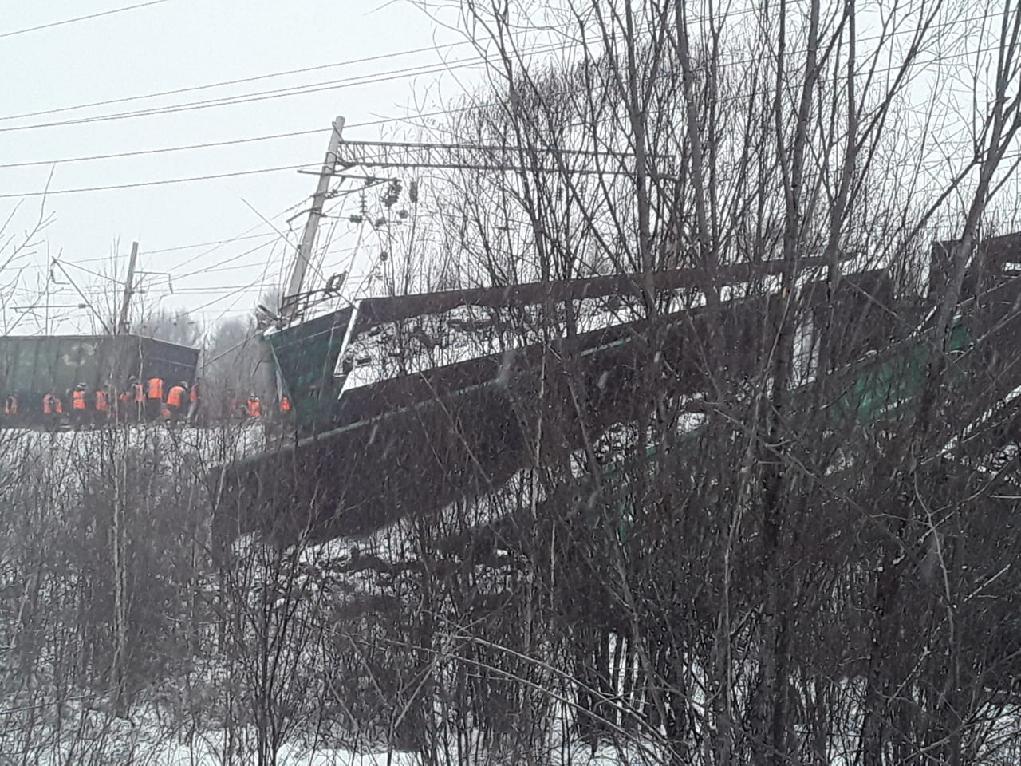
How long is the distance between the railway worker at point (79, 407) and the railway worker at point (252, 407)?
2.39 m

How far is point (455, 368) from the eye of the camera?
7188 mm

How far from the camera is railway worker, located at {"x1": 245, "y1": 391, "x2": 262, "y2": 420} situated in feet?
28.6

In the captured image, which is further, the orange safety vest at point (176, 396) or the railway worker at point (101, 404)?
the orange safety vest at point (176, 396)

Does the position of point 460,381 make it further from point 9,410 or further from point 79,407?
point 79,407

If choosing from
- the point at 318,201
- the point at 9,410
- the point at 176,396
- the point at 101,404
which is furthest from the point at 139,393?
the point at 176,396

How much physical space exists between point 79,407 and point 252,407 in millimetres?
5947

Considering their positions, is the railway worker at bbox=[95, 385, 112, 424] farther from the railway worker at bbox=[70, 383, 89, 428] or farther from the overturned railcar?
the overturned railcar

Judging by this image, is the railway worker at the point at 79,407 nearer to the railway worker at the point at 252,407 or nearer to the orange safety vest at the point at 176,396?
the railway worker at the point at 252,407

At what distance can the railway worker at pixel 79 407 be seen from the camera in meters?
11.1

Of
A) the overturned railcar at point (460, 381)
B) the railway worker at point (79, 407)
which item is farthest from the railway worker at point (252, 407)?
the railway worker at point (79, 407)

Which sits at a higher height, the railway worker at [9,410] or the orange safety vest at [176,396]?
the orange safety vest at [176,396]

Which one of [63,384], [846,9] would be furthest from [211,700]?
[63,384]

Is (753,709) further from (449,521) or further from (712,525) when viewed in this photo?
(449,521)

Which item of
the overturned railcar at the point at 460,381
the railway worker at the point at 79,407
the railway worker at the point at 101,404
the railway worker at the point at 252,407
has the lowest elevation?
the overturned railcar at the point at 460,381
